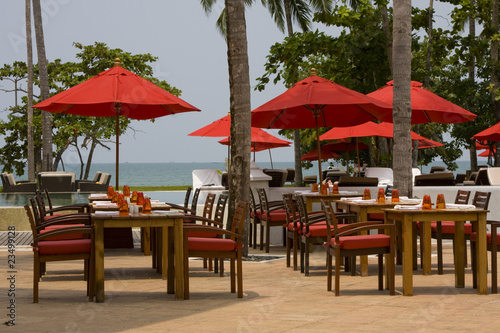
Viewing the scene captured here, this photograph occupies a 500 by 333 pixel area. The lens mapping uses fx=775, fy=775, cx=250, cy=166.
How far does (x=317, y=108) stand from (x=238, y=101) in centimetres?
227

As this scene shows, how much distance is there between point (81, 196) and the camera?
52.1 ft

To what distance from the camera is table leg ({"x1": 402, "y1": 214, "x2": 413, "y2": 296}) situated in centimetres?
804

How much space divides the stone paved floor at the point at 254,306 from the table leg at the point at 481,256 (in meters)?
0.13

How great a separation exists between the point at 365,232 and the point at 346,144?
53.4ft

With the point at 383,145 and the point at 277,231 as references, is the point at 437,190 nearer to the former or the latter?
the point at 277,231

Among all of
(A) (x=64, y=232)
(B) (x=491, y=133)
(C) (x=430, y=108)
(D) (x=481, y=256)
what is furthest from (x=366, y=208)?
(B) (x=491, y=133)

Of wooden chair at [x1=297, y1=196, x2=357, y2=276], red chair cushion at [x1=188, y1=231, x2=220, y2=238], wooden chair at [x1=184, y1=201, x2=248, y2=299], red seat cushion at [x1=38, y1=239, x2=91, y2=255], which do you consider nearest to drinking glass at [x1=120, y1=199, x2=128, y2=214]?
red seat cushion at [x1=38, y1=239, x2=91, y2=255]

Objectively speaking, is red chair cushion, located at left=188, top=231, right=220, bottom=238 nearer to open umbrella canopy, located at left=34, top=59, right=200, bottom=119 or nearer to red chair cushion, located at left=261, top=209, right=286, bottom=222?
open umbrella canopy, located at left=34, top=59, right=200, bottom=119

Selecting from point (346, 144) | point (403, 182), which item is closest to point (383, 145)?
point (346, 144)

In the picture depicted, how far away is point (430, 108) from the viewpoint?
13.9 metres

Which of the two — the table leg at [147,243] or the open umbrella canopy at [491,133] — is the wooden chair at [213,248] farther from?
the open umbrella canopy at [491,133]

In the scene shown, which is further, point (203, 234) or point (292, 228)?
point (292, 228)

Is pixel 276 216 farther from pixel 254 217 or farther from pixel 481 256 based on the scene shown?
pixel 481 256

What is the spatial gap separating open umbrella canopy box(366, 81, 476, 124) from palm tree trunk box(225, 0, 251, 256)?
11.7 ft
